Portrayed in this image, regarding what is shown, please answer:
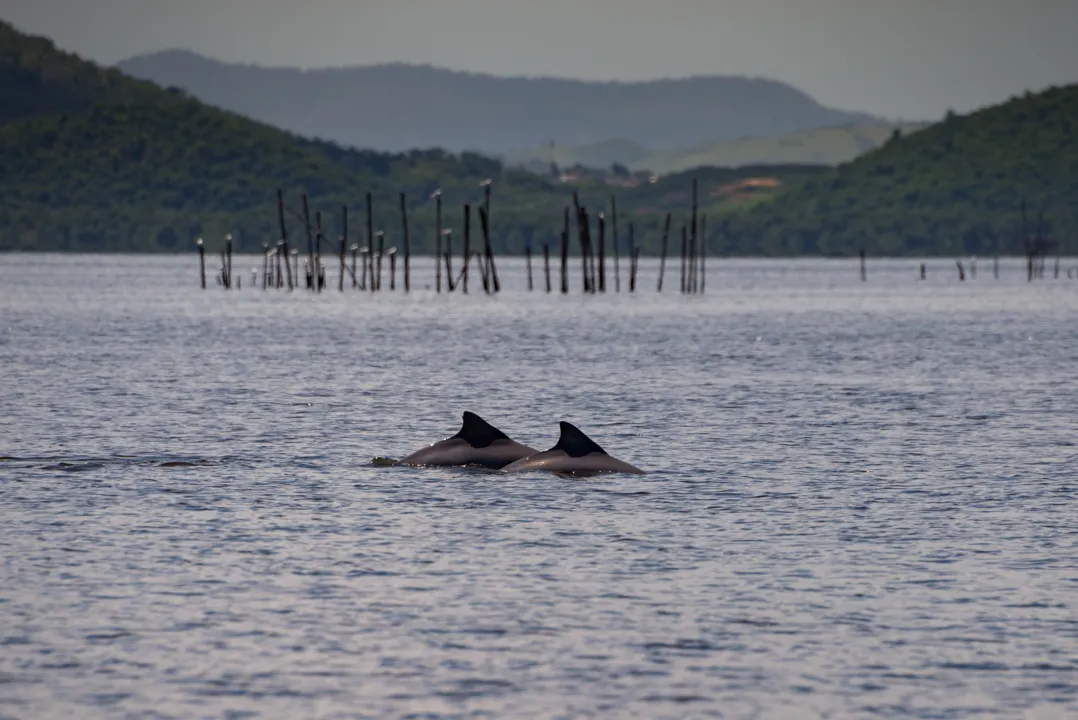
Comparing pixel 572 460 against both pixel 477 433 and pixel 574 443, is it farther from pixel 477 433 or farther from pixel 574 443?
pixel 477 433

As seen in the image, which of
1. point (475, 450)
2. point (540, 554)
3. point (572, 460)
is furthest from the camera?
point (475, 450)

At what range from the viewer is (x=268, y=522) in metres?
23.2

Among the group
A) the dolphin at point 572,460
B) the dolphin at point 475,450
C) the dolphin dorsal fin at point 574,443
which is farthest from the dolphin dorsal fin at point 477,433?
the dolphin dorsal fin at point 574,443

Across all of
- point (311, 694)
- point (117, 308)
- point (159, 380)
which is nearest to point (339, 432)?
point (159, 380)

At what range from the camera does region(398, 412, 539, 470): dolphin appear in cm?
2841

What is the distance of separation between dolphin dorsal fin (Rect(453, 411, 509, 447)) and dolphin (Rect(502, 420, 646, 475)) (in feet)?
2.53

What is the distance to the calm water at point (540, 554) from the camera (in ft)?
49.0

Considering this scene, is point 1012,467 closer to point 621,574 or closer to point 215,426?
point 621,574

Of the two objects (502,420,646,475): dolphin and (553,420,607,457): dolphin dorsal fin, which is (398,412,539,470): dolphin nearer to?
(502,420,646,475): dolphin

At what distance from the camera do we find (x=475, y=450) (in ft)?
94.0

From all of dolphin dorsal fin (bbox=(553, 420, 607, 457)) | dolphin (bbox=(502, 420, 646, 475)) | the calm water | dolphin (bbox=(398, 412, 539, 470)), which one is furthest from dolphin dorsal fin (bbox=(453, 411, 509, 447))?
dolphin dorsal fin (bbox=(553, 420, 607, 457))

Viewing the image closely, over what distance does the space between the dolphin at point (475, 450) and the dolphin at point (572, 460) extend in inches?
11.4

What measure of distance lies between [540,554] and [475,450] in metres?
7.97

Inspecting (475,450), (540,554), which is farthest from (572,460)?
(540,554)
